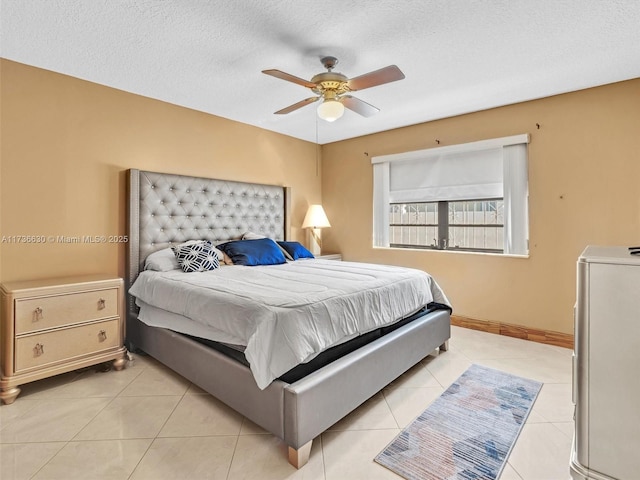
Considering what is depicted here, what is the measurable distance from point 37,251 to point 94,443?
5.23 ft

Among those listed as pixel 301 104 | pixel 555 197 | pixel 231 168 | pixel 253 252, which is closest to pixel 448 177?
pixel 555 197

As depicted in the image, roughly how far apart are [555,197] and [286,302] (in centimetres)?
281

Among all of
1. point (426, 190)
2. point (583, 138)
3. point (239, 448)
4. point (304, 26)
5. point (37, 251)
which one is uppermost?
point (304, 26)

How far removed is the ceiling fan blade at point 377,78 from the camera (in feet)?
6.44

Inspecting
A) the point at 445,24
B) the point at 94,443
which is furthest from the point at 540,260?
the point at 94,443

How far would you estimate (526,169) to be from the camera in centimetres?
323

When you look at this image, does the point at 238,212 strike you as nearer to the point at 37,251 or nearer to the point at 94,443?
the point at 37,251

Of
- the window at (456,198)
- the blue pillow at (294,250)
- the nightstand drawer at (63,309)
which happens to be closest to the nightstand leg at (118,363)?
the nightstand drawer at (63,309)

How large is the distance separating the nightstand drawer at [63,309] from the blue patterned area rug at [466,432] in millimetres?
2141

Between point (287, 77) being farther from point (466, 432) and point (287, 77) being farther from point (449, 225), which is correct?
point (449, 225)

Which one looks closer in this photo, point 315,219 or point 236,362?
point 236,362

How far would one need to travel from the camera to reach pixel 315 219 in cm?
441

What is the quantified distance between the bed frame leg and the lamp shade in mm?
3044

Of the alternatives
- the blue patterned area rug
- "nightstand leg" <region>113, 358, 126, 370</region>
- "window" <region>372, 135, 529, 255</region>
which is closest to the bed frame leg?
the blue patterned area rug
